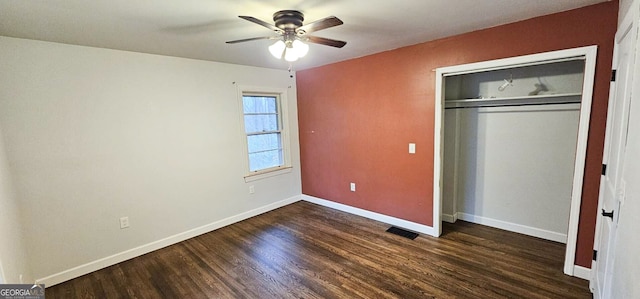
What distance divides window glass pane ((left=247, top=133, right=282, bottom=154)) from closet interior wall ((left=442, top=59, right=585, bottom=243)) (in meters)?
2.58

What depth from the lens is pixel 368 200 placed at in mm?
3865

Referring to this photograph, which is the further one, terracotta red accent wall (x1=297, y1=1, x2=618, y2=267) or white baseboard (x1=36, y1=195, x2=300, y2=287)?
white baseboard (x1=36, y1=195, x2=300, y2=287)

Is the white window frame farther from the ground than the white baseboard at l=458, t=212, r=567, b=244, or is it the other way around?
the white window frame

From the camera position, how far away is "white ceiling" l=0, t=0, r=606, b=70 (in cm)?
180

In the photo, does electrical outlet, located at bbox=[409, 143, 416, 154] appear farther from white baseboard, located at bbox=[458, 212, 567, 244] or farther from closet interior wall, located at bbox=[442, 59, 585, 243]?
white baseboard, located at bbox=[458, 212, 567, 244]

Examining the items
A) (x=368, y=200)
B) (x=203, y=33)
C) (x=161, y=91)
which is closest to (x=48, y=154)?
(x=161, y=91)

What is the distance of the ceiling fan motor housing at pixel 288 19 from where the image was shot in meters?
1.93

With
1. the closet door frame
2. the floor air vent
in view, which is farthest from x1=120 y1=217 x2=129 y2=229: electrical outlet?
the closet door frame

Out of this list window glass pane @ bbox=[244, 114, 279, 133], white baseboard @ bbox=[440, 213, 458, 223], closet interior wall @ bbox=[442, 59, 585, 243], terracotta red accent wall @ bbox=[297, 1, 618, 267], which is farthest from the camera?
window glass pane @ bbox=[244, 114, 279, 133]

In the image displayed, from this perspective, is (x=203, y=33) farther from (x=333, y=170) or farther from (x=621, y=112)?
(x=621, y=112)

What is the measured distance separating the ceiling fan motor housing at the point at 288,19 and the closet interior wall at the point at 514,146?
91.2 inches

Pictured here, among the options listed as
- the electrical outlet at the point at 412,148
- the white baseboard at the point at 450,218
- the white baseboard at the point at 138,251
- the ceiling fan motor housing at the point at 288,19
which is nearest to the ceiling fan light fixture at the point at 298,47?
the ceiling fan motor housing at the point at 288,19

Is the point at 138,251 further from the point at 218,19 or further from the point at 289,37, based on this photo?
the point at 289,37

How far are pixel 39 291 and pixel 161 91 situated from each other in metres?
2.08
